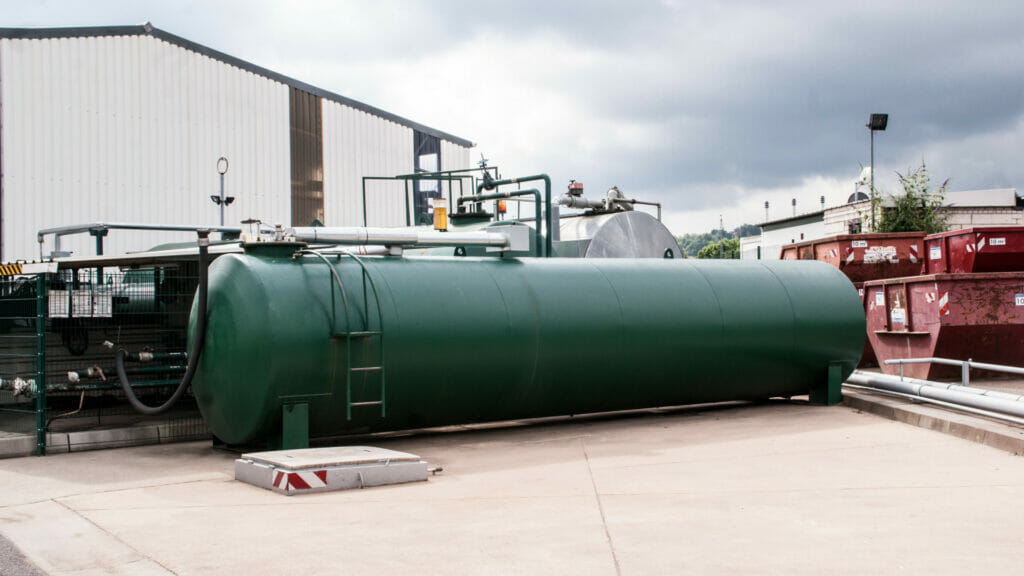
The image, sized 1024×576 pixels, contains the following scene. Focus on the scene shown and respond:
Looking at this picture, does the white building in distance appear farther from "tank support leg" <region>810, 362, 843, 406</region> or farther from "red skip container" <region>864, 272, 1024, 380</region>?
"tank support leg" <region>810, 362, 843, 406</region>

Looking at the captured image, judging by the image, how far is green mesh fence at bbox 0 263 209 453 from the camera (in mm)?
9695

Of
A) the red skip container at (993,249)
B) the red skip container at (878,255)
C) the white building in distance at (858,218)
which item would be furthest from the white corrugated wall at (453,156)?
the red skip container at (993,249)

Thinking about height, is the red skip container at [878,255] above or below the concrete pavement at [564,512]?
above

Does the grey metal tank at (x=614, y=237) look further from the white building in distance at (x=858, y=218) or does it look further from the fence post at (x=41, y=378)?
the white building in distance at (x=858, y=218)

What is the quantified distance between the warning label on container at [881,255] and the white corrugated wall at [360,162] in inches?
695

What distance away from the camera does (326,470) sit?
7.29 metres

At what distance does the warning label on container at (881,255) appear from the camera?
16406mm

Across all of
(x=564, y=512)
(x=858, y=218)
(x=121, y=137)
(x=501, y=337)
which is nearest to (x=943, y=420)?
(x=501, y=337)

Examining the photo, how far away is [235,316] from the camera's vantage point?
866cm

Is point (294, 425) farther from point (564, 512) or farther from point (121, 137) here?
point (121, 137)

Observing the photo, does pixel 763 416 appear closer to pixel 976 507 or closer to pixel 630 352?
pixel 630 352

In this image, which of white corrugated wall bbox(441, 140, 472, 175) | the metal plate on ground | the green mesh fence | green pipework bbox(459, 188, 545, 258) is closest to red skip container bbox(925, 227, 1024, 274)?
green pipework bbox(459, 188, 545, 258)

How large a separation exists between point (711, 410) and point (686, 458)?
3.75 m

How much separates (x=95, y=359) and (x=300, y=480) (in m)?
5.03
